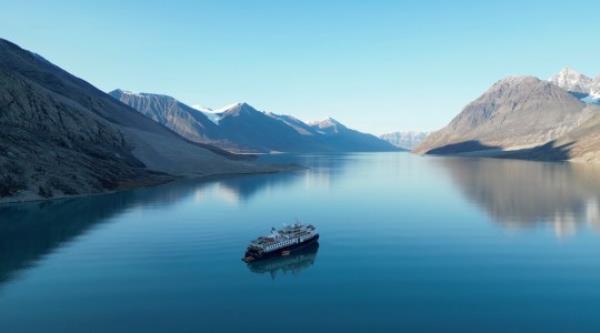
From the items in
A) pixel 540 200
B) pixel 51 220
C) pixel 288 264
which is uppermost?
pixel 540 200

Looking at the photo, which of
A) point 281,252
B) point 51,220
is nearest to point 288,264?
point 281,252

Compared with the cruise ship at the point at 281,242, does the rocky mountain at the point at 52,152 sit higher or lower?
higher

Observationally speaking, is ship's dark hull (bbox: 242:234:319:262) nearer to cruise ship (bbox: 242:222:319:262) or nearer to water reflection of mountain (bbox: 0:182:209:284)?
cruise ship (bbox: 242:222:319:262)

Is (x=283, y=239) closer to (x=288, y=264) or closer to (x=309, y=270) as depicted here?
(x=288, y=264)

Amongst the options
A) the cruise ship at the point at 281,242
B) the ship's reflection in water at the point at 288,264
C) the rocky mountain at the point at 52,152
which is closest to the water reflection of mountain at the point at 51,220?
Answer: the rocky mountain at the point at 52,152

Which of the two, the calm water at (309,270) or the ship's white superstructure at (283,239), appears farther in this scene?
the ship's white superstructure at (283,239)

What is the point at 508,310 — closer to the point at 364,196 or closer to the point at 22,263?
the point at 22,263

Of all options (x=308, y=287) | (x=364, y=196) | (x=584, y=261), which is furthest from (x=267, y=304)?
(x=364, y=196)

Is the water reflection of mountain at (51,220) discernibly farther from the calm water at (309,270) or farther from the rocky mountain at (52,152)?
the rocky mountain at (52,152)
